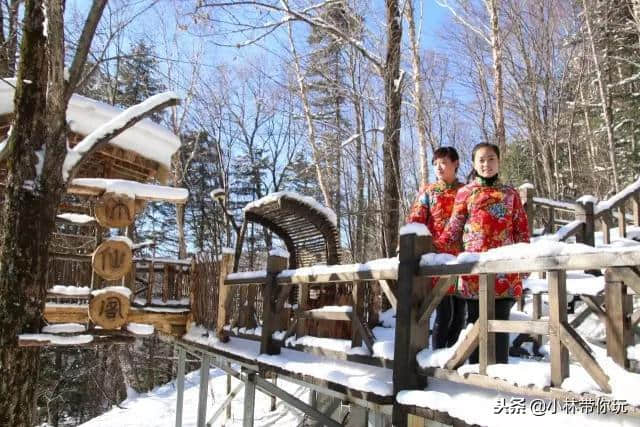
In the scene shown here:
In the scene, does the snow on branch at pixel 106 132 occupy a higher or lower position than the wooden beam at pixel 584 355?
higher

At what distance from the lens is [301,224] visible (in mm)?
8148

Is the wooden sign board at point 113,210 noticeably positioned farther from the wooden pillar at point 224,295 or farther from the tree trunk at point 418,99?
the tree trunk at point 418,99

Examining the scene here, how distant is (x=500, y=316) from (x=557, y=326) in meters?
0.89

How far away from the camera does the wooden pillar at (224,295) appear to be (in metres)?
7.41

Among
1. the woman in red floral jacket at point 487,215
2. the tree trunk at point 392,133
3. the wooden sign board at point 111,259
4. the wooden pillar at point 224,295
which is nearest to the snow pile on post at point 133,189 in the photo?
the wooden sign board at point 111,259

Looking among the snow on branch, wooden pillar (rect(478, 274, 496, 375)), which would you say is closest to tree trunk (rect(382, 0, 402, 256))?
the snow on branch

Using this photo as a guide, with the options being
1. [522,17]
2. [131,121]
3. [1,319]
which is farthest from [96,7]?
[522,17]

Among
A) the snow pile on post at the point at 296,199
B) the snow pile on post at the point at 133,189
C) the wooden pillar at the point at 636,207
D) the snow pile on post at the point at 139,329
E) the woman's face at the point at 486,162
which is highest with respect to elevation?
the wooden pillar at the point at 636,207

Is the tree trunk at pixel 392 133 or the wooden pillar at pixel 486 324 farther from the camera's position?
the tree trunk at pixel 392 133

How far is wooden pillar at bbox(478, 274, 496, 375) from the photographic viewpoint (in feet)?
8.91

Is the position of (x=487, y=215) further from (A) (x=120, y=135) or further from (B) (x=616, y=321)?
(A) (x=120, y=135)

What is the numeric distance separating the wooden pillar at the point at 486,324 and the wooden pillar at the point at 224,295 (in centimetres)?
516

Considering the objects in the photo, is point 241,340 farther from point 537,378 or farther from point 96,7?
point 537,378

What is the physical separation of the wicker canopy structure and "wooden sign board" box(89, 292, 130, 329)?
2.23 metres
